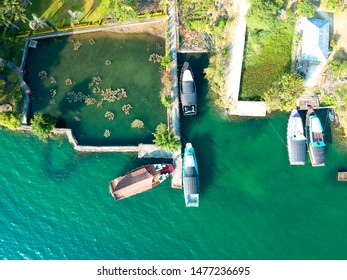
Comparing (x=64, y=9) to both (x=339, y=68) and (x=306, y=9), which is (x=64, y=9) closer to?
(x=306, y=9)

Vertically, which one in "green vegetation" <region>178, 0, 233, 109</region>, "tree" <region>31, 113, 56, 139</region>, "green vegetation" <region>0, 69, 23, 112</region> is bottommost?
"tree" <region>31, 113, 56, 139</region>

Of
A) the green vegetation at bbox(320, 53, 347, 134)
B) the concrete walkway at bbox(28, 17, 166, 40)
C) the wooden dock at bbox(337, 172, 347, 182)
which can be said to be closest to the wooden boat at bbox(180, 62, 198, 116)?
the concrete walkway at bbox(28, 17, 166, 40)

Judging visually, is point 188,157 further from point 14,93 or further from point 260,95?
point 14,93

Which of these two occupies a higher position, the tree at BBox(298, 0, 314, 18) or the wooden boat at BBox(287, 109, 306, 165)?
the tree at BBox(298, 0, 314, 18)

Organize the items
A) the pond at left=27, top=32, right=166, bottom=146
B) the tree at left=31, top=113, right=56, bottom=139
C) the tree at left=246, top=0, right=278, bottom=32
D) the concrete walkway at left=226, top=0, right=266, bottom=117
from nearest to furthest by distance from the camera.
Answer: the tree at left=246, top=0, right=278, bottom=32, the tree at left=31, top=113, right=56, bottom=139, the concrete walkway at left=226, top=0, right=266, bottom=117, the pond at left=27, top=32, right=166, bottom=146

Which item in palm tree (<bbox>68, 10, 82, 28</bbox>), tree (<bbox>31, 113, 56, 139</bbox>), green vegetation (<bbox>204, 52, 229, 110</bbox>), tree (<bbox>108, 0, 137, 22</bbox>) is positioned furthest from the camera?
palm tree (<bbox>68, 10, 82, 28</bbox>)

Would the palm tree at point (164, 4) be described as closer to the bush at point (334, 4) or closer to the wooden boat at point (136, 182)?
the bush at point (334, 4)

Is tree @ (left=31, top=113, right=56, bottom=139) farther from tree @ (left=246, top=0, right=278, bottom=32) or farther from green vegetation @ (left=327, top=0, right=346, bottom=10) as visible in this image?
green vegetation @ (left=327, top=0, right=346, bottom=10)
